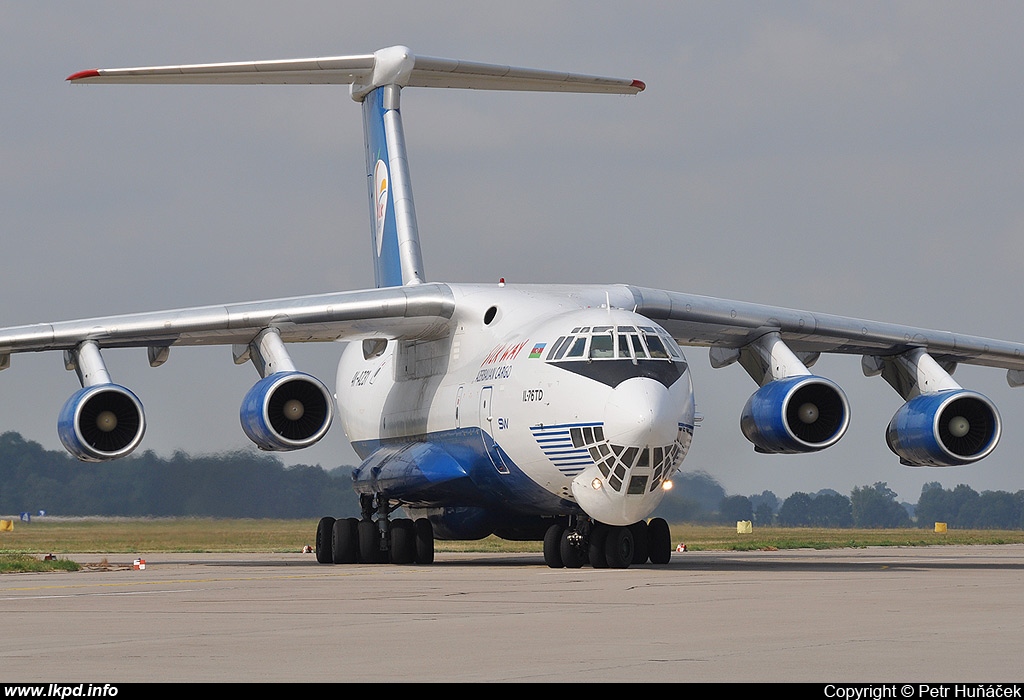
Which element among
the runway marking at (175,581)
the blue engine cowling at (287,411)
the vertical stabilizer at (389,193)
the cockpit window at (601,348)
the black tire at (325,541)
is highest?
the vertical stabilizer at (389,193)

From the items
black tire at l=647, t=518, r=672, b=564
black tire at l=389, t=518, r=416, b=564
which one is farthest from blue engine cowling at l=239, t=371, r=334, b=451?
black tire at l=647, t=518, r=672, b=564

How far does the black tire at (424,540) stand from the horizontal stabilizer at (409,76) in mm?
6571

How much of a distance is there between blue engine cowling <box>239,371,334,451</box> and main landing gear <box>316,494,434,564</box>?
7.77ft

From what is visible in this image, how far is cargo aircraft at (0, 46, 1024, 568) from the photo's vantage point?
15422 mm

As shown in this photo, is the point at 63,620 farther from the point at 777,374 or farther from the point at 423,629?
the point at 777,374

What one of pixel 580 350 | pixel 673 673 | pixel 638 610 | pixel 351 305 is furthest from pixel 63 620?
pixel 351 305

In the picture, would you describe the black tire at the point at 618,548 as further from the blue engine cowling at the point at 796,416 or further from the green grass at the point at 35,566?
the green grass at the point at 35,566

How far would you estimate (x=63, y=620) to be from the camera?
9531 mm

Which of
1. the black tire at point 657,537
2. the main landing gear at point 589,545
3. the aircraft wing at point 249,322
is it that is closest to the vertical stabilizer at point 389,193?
the aircraft wing at point 249,322

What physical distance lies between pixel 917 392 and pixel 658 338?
5318 mm

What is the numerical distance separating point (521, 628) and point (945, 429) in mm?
10695

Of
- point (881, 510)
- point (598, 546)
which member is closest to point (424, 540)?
point (598, 546)

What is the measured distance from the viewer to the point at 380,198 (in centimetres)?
2322

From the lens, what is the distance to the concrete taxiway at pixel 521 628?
259 inches
